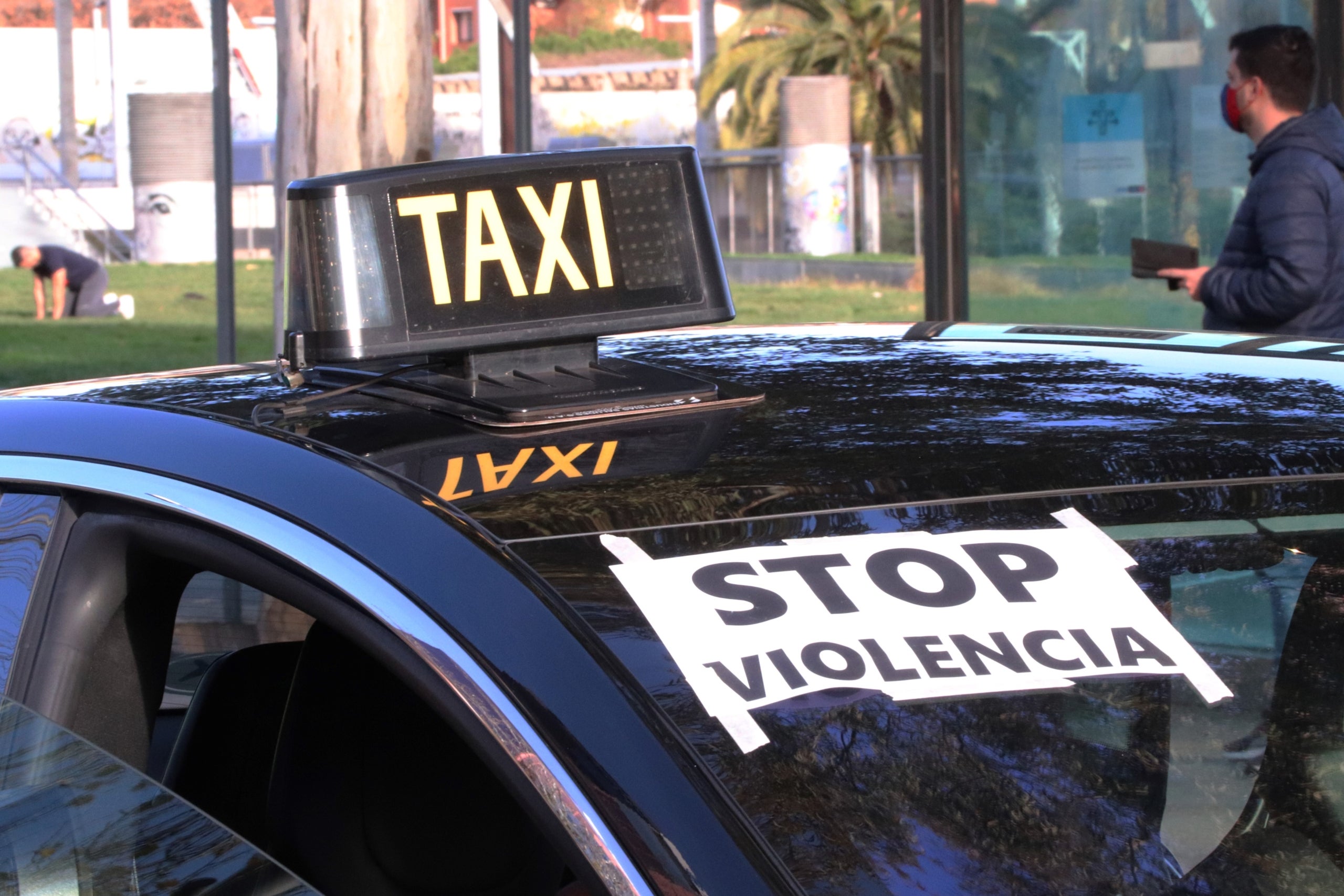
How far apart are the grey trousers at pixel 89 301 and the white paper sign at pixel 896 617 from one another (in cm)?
1423

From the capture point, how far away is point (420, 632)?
1.13 meters

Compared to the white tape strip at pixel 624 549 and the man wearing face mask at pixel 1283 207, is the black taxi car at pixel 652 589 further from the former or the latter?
the man wearing face mask at pixel 1283 207

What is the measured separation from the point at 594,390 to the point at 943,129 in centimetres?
540

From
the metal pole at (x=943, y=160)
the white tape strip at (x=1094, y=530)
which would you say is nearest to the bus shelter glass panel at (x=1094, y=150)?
the metal pole at (x=943, y=160)

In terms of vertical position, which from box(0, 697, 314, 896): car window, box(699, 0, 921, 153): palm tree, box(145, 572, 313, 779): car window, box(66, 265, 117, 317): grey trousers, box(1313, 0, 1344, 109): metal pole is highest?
box(699, 0, 921, 153): palm tree

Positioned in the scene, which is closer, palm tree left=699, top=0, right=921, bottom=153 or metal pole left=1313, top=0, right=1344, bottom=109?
metal pole left=1313, top=0, right=1344, bottom=109

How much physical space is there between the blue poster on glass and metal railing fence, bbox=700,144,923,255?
25.4 feet

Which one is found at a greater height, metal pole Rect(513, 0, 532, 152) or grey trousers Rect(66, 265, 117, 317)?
metal pole Rect(513, 0, 532, 152)

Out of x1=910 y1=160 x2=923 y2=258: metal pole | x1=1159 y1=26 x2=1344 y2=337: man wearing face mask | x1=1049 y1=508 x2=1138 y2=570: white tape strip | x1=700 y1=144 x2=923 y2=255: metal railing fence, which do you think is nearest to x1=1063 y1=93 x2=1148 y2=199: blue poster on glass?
x1=1159 y1=26 x2=1344 y2=337: man wearing face mask

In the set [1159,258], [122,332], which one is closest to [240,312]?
[1159,258]

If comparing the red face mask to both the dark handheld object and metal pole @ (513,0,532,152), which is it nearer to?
the dark handheld object

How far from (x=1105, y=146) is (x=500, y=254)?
227 inches

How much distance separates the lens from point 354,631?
117cm

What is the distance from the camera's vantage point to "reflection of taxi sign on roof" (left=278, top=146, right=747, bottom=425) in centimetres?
143
